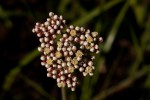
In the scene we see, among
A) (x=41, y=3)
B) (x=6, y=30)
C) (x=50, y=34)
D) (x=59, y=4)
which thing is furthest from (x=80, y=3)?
(x=50, y=34)

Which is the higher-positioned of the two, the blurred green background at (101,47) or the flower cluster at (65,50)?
the blurred green background at (101,47)

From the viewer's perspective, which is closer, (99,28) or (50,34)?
(50,34)

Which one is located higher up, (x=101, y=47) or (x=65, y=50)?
(x=101, y=47)

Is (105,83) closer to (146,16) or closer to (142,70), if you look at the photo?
(142,70)

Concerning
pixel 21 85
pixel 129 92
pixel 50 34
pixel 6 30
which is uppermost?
pixel 6 30

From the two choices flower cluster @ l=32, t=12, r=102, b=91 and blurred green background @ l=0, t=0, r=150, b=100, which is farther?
blurred green background @ l=0, t=0, r=150, b=100
